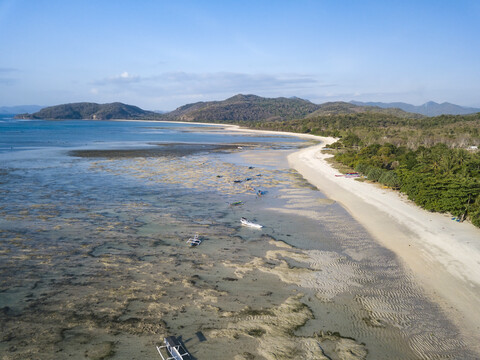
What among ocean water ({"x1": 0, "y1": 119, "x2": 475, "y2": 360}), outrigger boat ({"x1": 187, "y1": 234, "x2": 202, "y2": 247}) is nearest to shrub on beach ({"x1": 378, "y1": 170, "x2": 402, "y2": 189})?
ocean water ({"x1": 0, "y1": 119, "x2": 475, "y2": 360})

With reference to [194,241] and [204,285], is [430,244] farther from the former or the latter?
[194,241]

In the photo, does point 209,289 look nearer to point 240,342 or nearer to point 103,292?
point 240,342

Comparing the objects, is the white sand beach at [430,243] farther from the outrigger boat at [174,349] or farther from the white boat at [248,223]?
the outrigger boat at [174,349]

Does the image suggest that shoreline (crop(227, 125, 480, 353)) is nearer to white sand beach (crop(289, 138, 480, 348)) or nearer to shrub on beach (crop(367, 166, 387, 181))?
white sand beach (crop(289, 138, 480, 348))

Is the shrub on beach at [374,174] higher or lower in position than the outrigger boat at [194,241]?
higher

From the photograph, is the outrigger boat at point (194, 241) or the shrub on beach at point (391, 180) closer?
the outrigger boat at point (194, 241)

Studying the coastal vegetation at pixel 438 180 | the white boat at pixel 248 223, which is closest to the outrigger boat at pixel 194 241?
the white boat at pixel 248 223

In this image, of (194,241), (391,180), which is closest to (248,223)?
(194,241)
